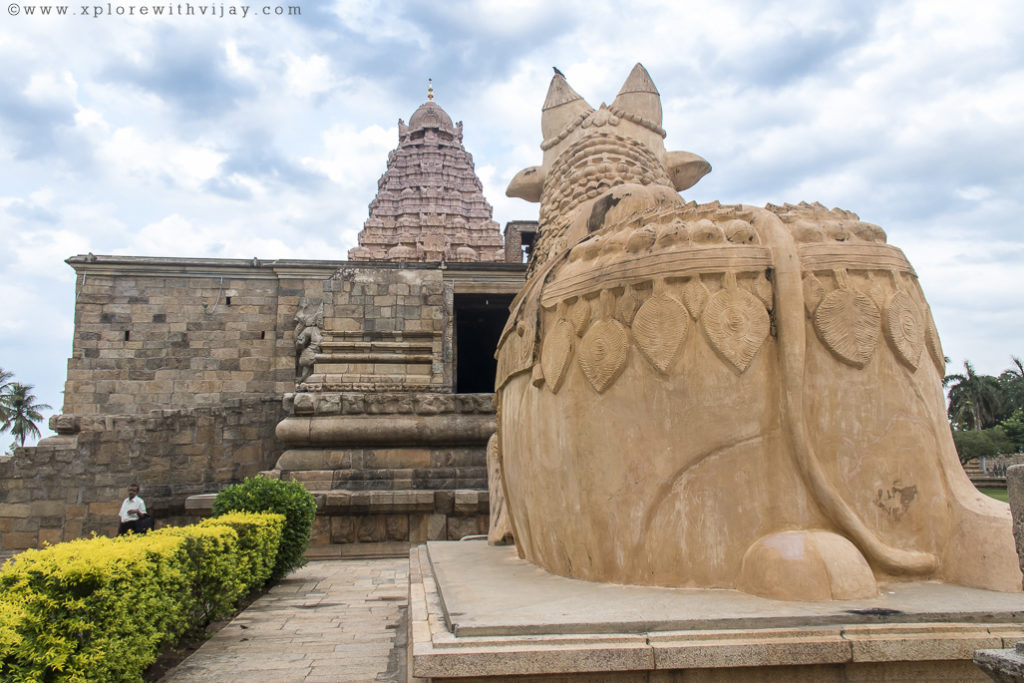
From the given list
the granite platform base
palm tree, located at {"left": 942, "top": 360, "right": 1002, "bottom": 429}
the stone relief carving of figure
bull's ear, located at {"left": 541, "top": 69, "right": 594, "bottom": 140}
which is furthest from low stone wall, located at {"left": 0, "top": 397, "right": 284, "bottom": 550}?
palm tree, located at {"left": 942, "top": 360, "right": 1002, "bottom": 429}

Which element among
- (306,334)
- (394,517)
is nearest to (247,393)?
(306,334)

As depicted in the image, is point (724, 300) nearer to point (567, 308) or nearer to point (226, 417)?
point (567, 308)

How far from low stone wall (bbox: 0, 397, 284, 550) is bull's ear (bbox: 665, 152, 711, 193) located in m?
7.81

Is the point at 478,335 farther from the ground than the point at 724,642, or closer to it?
farther from the ground

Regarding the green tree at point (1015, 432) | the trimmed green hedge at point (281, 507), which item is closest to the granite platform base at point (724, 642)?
the trimmed green hedge at point (281, 507)

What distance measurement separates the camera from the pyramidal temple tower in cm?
2862

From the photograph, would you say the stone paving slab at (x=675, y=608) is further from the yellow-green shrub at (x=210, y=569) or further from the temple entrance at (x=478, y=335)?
the temple entrance at (x=478, y=335)

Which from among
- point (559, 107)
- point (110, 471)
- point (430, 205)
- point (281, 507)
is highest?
point (430, 205)

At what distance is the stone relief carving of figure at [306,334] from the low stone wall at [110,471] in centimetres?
265

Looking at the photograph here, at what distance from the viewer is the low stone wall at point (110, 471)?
983cm

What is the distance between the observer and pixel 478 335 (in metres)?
17.2

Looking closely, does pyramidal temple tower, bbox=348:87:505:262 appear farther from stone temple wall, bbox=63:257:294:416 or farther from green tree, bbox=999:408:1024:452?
green tree, bbox=999:408:1024:452

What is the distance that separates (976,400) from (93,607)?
4025 centimetres

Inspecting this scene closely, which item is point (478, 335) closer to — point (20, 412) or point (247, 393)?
point (247, 393)
